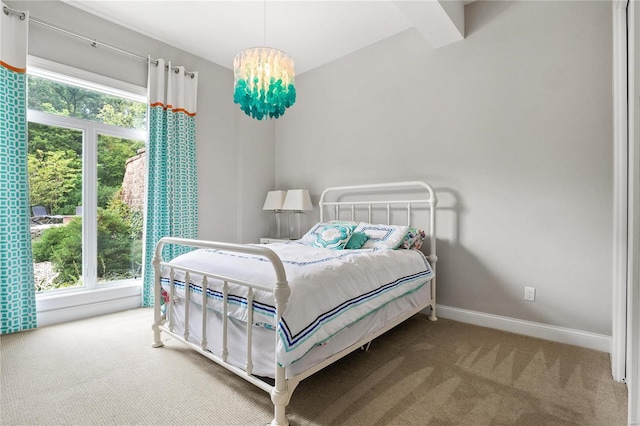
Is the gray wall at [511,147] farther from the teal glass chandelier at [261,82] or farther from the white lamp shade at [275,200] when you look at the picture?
the teal glass chandelier at [261,82]

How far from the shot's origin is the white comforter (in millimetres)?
1414

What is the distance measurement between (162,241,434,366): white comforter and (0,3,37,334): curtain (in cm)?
126

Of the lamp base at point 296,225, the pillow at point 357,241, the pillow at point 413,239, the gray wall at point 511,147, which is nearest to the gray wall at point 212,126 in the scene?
the lamp base at point 296,225

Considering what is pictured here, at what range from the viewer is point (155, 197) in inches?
126

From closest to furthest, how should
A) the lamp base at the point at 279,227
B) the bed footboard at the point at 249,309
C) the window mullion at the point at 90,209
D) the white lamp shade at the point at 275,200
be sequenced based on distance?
1. the bed footboard at the point at 249,309
2. the window mullion at the point at 90,209
3. the white lamp shade at the point at 275,200
4. the lamp base at the point at 279,227

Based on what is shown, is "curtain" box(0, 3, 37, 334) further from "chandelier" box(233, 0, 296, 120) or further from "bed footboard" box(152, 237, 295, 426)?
"chandelier" box(233, 0, 296, 120)

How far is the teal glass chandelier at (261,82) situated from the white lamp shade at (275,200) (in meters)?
1.84

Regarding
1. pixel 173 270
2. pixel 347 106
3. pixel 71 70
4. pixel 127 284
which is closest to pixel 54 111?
pixel 71 70

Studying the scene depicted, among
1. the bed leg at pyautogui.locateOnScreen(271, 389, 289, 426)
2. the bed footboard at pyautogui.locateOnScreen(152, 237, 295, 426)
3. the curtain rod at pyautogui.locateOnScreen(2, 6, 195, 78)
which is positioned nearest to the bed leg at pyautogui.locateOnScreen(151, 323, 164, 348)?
the bed footboard at pyautogui.locateOnScreen(152, 237, 295, 426)

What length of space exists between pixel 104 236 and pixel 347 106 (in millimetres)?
2854

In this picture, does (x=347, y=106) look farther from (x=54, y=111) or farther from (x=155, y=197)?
(x=54, y=111)

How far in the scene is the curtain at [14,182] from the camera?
239 cm

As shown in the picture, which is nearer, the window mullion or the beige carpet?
the beige carpet

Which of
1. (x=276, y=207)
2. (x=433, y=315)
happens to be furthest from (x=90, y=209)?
(x=433, y=315)
